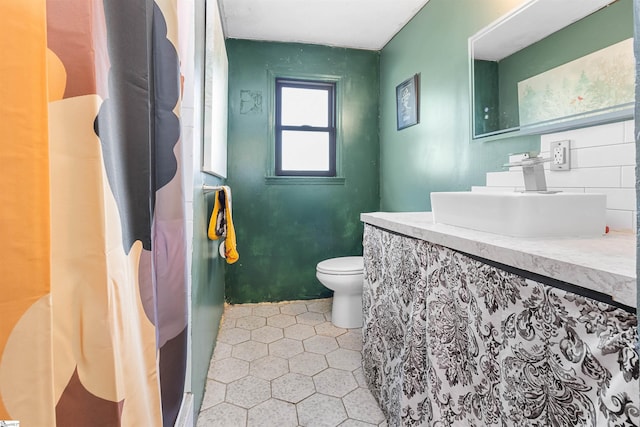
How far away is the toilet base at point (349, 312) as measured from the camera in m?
2.33

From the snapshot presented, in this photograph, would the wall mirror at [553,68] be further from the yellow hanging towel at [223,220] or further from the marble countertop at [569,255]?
the yellow hanging towel at [223,220]

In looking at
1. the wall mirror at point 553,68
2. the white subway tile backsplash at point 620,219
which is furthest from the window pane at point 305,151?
the white subway tile backsplash at point 620,219

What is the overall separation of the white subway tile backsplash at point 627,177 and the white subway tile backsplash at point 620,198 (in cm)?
1

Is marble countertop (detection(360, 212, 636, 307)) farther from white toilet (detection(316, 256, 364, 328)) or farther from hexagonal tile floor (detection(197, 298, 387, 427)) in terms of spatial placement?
white toilet (detection(316, 256, 364, 328))

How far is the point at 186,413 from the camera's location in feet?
3.86

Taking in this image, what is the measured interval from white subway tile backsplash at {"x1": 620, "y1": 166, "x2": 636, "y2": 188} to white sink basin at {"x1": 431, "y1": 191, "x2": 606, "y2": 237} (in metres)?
0.22

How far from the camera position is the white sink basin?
858 mm

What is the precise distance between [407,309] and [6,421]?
111 cm

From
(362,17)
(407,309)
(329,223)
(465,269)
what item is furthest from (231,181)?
(465,269)

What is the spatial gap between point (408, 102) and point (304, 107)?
38.1 inches

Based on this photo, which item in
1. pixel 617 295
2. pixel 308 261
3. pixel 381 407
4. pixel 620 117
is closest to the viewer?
pixel 617 295

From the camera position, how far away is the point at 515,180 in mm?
1495

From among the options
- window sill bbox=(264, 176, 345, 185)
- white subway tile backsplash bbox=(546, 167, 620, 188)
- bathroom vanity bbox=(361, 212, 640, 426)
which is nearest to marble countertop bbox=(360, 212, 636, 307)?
bathroom vanity bbox=(361, 212, 640, 426)

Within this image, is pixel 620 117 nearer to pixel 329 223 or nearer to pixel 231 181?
pixel 329 223
